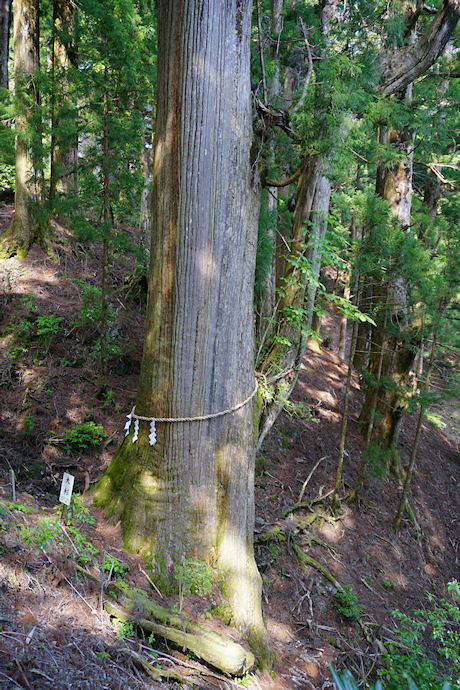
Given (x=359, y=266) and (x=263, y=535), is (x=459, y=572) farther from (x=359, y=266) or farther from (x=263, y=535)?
(x=359, y=266)

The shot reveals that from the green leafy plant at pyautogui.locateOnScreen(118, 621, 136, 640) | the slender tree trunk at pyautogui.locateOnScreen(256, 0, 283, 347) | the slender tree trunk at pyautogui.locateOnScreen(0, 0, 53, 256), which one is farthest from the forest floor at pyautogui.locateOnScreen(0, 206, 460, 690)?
the slender tree trunk at pyautogui.locateOnScreen(256, 0, 283, 347)

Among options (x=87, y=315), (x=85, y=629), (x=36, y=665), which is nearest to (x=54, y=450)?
(x=87, y=315)

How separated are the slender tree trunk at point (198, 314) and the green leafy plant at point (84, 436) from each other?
79.9 inches

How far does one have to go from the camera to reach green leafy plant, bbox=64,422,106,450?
5531 millimetres

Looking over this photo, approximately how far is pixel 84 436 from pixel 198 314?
2.94 meters

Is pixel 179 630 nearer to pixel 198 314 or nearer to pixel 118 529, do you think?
pixel 118 529

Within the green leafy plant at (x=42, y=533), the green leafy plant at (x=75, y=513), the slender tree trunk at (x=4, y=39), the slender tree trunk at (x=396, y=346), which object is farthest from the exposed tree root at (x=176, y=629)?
the slender tree trunk at (x=4, y=39)

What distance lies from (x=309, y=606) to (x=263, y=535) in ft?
2.97

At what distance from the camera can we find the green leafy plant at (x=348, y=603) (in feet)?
17.1

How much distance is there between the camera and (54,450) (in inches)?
213

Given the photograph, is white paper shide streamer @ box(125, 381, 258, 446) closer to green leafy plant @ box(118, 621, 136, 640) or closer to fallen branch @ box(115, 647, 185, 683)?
green leafy plant @ box(118, 621, 136, 640)

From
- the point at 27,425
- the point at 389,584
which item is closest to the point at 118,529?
the point at 27,425

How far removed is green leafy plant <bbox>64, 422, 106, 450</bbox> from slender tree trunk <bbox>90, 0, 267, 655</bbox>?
6.66ft

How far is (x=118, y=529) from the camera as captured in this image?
12.0 feet
